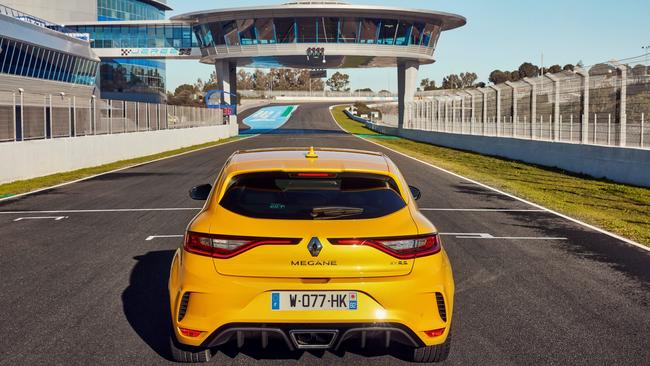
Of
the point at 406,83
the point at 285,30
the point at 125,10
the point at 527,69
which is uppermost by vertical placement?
the point at 125,10

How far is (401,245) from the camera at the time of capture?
4.39m

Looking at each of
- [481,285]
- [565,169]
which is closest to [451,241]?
[481,285]

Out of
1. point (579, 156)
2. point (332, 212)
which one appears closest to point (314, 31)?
point (579, 156)

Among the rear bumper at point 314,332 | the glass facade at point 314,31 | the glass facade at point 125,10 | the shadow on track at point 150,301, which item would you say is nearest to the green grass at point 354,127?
the glass facade at point 314,31

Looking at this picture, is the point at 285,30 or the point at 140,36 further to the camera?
the point at 140,36

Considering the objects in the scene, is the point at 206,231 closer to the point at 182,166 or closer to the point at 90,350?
the point at 90,350

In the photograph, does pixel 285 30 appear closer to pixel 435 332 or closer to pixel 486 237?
pixel 486 237

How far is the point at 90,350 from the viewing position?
4938mm

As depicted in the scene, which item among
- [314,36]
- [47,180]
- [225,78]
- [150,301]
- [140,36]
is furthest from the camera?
[140,36]

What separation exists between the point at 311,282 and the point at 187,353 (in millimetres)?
1006

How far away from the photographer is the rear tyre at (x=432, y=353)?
4605 mm

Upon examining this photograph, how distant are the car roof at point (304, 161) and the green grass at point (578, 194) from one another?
238 inches

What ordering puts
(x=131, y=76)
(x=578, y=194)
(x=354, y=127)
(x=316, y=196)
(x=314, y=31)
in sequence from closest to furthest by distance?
(x=316, y=196), (x=578, y=194), (x=314, y=31), (x=354, y=127), (x=131, y=76)

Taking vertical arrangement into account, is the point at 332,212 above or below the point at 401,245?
above
